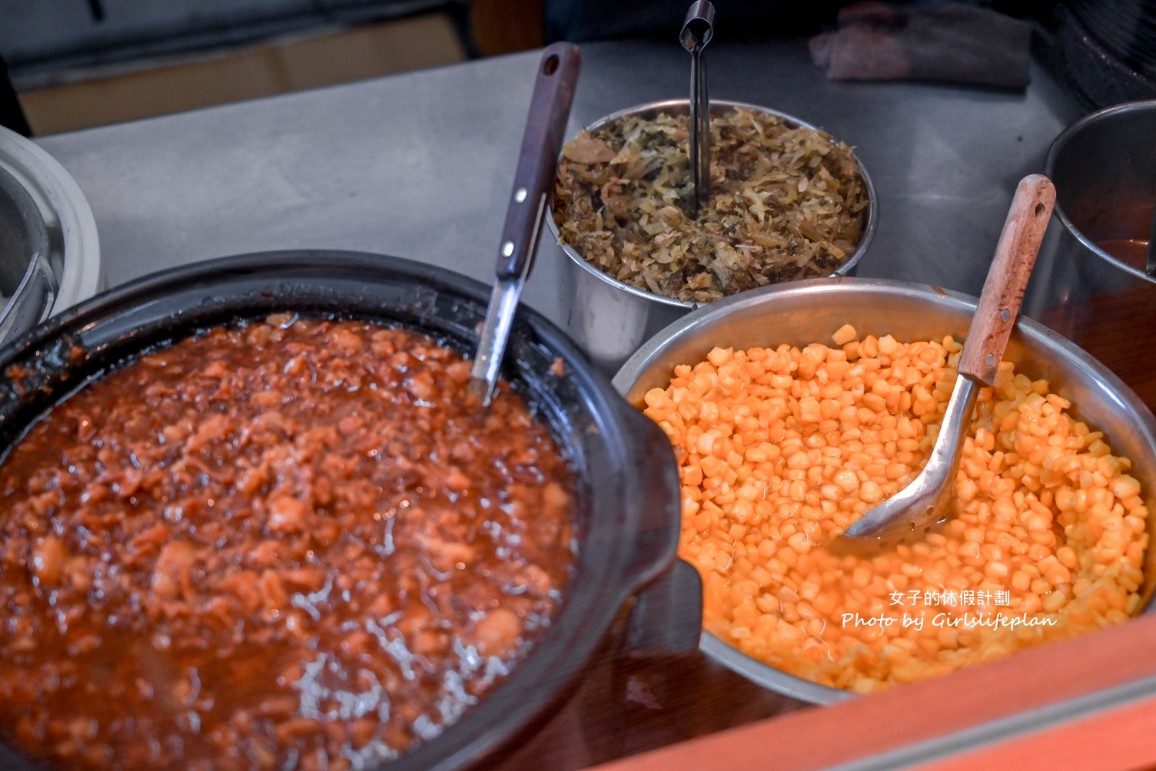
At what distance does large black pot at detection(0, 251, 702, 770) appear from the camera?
818 millimetres

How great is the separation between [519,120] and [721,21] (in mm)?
470

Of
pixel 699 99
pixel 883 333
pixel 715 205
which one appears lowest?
pixel 883 333

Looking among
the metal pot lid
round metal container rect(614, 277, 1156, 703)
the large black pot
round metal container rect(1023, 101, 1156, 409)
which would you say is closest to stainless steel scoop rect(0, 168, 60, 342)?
the metal pot lid

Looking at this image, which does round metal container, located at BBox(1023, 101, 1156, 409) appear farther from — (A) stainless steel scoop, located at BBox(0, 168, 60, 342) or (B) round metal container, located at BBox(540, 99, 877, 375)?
(A) stainless steel scoop, located at BBox(0, 168, 60, 342)

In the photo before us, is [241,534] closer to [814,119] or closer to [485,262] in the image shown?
[485,262]

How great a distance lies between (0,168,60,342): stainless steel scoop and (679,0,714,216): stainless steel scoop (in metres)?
0.96

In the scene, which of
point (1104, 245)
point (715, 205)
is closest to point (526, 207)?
point (715, 205)

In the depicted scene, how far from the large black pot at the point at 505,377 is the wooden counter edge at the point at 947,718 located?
130 mm

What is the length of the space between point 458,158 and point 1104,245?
1.15 metres

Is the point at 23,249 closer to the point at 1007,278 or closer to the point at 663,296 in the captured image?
the point at 663,296

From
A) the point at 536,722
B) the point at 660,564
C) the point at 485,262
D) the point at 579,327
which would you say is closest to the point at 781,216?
the point at 579,327

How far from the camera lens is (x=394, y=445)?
105 cm

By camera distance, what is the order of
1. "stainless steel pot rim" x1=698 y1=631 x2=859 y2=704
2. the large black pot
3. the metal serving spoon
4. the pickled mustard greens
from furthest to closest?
1. the pickled mustard greens
2. the metal serving spoon
3. "stainless steel pot rim" x1=698 y1=631 x2=859 y2=704
4. the large black pot

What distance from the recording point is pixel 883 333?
1.62 metres
